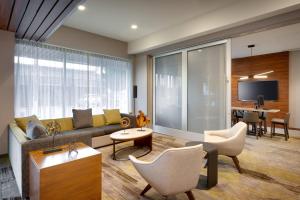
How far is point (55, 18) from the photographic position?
2932 mm

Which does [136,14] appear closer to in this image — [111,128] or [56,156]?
[111,128]

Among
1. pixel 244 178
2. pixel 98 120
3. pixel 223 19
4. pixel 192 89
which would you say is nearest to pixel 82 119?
pixel 98 120

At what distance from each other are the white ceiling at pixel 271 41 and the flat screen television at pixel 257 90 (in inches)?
46.5

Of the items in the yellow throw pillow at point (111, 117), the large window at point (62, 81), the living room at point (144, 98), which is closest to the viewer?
the living room at point (144, 98)

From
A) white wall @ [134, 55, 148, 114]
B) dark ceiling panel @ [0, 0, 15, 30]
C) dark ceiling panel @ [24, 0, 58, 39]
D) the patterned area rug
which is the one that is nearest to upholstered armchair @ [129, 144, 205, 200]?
the patterned area rug

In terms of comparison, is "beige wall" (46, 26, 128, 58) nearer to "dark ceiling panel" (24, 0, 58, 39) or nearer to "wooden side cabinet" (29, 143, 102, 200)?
"dark ceiling panel" (24, 0, 58, 39)

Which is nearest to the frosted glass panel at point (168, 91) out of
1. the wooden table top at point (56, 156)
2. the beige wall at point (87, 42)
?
the beige wall at point (87, 42)

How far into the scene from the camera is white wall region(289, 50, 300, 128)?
19.5 ft

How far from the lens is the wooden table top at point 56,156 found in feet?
6.02

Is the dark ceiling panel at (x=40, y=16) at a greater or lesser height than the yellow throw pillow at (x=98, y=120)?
greater

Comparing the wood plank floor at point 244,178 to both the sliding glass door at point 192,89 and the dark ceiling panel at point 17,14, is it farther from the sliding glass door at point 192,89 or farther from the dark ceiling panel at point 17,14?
the dark ceiling panel at point 17,14

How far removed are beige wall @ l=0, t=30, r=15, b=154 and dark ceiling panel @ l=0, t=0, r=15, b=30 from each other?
34 centimetres

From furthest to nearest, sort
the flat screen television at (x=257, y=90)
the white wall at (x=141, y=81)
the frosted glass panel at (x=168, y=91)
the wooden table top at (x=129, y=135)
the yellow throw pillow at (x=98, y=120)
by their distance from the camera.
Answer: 1. the flat screen television at (x=257, y=90)
2. the white wall at (x=141, y=81)
3. the frosted glass panel at (x=168, y=91)
4. the yellow throw pillow at (x=98, y=120)
5. the wooden table top at (x=129, y=135)

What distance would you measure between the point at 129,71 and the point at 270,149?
15.3 feet
